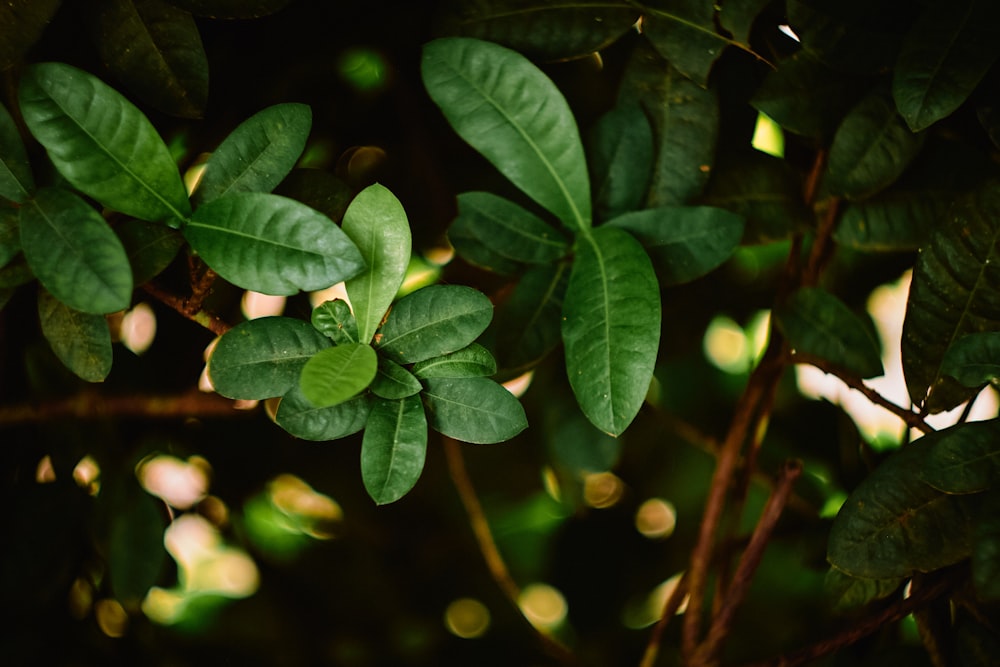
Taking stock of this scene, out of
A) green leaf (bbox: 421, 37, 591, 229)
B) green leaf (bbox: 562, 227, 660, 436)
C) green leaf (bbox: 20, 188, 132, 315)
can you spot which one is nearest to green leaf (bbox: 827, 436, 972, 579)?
green leaf (bbox: 562, 227, 660, 436)

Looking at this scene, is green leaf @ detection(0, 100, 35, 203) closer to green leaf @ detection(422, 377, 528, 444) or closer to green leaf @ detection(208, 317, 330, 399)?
green leaf @ detection(208, 317, 330, 399)

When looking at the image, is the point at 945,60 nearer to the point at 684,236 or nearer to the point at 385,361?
the point at 684,236

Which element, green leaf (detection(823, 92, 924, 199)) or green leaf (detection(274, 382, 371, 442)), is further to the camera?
green leaf (detection(823, 92, 924, 199))

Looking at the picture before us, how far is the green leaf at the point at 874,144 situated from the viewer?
A: 62 centimetres

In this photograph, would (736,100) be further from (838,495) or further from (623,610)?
(623,610)

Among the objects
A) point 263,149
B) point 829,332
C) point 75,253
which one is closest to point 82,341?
point 75,253

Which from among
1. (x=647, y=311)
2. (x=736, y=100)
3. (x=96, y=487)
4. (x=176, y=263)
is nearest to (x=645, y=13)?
(x=736, y=100)

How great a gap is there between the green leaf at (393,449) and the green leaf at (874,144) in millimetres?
422

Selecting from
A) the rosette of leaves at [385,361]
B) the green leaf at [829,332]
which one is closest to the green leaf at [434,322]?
the rosette of leaves at [385,361]

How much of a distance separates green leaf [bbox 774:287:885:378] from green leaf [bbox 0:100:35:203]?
64 cm

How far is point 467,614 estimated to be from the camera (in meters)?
1.09

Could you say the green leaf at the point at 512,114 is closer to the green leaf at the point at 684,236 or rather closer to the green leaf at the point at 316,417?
the green leaf at the point at 684,236

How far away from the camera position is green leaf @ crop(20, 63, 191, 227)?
18.9 inches

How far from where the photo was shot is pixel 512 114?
0.60 metres
